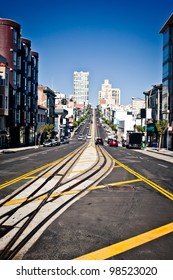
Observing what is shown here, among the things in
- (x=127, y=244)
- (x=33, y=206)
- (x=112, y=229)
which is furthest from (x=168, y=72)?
(x=127, y=244)

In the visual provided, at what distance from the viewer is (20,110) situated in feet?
204

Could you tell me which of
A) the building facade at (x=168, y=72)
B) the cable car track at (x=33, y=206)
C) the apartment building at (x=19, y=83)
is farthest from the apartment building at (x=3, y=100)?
the cable car track at (x=33, y=206)

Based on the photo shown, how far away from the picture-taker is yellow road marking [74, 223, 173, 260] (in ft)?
18.7

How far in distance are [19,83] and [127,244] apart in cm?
5873

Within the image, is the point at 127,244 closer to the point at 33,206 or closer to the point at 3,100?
the point at 33,206

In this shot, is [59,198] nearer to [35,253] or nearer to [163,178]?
[35,253]

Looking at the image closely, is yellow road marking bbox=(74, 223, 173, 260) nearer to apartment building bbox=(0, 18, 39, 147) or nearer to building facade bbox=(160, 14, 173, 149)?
apartment building bbox=(0, 18, 39, 147)

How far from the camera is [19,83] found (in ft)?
201

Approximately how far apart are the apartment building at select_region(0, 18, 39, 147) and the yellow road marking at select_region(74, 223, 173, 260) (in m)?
50.5

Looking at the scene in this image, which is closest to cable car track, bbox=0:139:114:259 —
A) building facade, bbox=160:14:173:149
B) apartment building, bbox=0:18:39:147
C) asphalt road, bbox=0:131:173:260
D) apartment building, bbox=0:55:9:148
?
asphalt road, bbox=0:131:173:260

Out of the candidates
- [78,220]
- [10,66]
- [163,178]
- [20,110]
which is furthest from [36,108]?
[78,220]

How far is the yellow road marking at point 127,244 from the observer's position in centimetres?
→ 571
